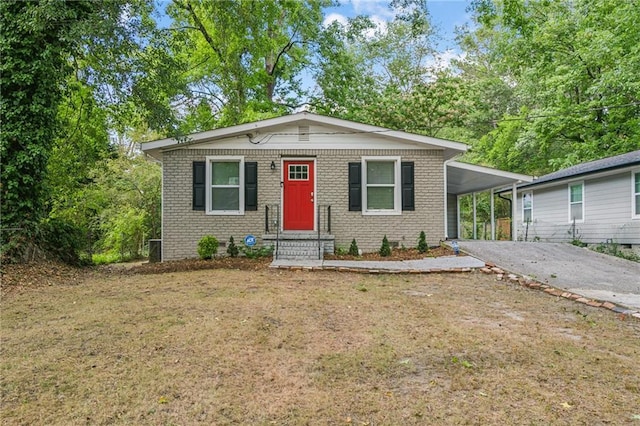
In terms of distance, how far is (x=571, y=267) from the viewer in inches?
330

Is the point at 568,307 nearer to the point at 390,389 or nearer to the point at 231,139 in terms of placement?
the point at 390,389

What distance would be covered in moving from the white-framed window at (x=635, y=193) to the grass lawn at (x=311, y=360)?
741 centimetres

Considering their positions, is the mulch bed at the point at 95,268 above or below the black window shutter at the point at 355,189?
below

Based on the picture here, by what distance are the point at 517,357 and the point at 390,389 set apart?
1345 millimetres

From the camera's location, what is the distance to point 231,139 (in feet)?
34.6

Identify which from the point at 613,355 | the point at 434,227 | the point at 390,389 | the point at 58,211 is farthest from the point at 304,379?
the point at 58,211

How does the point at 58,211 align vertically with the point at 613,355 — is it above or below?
above

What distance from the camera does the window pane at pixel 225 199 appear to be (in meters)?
10.6

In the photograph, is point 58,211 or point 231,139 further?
point 58,211

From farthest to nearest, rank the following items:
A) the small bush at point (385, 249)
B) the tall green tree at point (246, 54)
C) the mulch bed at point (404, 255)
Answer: the tall green tree at point (246, 54)
the small bush at point (385, 249)
the mulch bed at point (404, 255)

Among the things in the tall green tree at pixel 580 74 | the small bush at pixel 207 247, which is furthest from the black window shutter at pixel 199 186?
the tall green tree at pixel 580 74

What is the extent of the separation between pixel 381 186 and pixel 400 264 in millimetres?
2749

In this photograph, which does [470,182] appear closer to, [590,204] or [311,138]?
[590,204]

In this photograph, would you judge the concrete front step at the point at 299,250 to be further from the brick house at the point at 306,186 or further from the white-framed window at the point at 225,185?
the white-framed window at the point at 225,185
